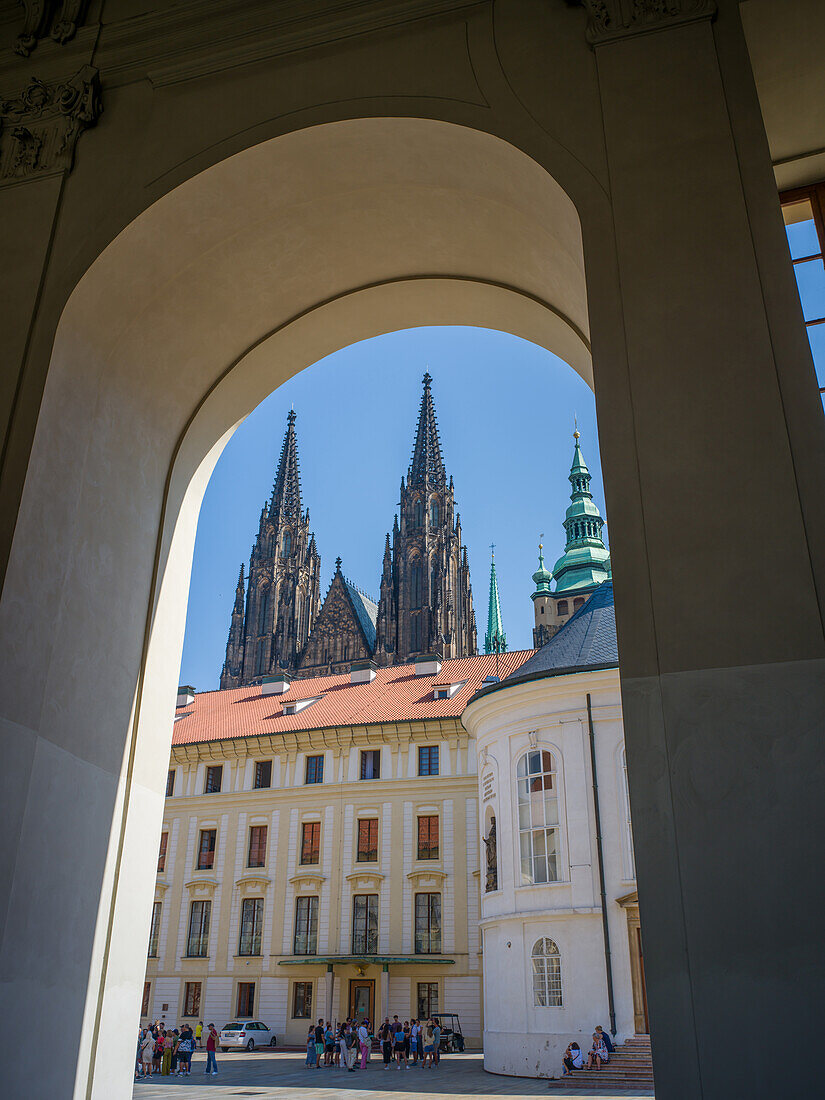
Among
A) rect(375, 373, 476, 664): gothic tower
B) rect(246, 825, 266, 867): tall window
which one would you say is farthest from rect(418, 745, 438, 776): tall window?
rect(375, 373, 476, 664): gothic tower

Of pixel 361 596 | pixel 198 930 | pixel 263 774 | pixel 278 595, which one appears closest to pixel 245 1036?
pixel 198 930

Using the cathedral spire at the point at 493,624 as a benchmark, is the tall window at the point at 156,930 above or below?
below

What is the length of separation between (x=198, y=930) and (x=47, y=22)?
29.8 m

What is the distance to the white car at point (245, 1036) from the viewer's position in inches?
1082

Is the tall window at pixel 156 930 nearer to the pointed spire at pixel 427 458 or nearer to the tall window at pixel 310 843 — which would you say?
the tall window at pixel 310 843

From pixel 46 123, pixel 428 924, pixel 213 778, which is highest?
pixel 213 778

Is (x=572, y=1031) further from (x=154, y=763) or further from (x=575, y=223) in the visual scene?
(x=575, y=223)

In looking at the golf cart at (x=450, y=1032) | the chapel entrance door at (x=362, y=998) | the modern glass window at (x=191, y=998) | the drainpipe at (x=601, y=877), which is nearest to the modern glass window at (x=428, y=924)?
the golf cart at (x=450, y=1032)

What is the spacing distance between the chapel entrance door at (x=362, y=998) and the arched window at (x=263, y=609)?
46.3 m

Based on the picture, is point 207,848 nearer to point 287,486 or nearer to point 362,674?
point 362,674

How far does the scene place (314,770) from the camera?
31.1 m

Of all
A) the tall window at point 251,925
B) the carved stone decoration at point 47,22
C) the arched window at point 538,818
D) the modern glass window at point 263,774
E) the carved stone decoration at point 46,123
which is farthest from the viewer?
the modern glass window at point 263,774

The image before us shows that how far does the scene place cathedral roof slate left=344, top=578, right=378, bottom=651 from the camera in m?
73.2

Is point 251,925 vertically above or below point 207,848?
below
